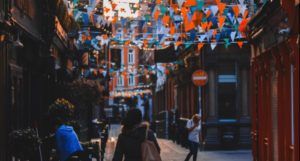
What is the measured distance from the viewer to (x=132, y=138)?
32.7 feet

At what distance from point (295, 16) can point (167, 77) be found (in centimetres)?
3904

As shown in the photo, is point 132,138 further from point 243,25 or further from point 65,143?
point 243,25

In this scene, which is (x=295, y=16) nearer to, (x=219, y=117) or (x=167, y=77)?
(x=219, y=117)

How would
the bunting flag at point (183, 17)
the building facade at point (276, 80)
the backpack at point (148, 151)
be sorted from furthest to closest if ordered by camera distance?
the bunting flag at point (183, 17), the building facade at point (276, 80), the backpack at point (148, 151)

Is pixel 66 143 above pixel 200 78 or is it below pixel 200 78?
below

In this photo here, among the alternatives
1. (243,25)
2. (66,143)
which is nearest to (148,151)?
(66,143)

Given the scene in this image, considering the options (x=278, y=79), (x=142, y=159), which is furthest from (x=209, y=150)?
(x=142, y=159)

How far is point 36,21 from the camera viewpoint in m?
18.9

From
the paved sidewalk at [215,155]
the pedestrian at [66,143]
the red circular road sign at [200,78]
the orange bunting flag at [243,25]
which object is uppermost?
the orange bunting flag at [243,25]

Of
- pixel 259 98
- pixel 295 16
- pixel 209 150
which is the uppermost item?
pixel 295 16

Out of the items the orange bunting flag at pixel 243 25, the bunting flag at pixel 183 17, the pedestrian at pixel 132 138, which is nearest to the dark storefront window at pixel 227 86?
the bunting flag at pixel 183 17

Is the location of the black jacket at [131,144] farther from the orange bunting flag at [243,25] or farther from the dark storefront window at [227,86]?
the dark storefront window at [227,86]

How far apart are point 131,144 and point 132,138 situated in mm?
87

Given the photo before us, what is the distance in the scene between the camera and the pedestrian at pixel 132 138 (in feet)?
32.6
